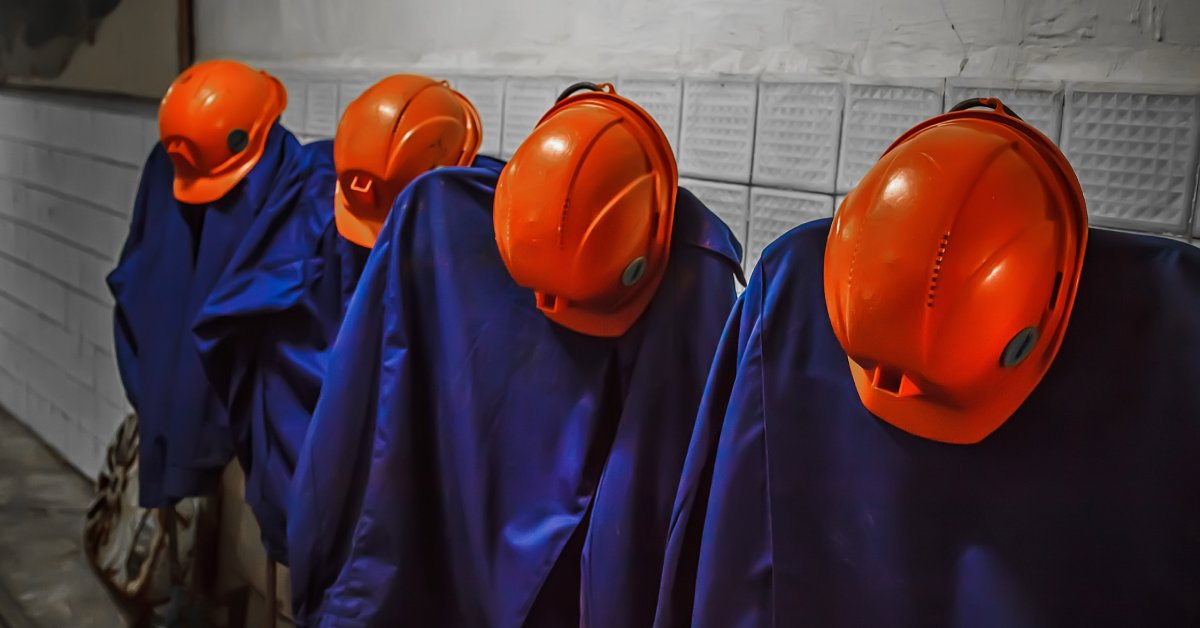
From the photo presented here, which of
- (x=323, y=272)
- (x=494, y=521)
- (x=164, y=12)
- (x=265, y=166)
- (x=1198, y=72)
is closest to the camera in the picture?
(x=1198, y=72)

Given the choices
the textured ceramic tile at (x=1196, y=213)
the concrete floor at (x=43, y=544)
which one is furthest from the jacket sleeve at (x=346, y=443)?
the concrete floor at (x=43, y=544)

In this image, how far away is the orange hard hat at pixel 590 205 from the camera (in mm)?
875

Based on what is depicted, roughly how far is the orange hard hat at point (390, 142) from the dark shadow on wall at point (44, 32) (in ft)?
6.15

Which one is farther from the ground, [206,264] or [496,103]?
[496,103]

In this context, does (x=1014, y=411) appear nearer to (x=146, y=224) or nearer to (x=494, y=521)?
(x=494, y=521)

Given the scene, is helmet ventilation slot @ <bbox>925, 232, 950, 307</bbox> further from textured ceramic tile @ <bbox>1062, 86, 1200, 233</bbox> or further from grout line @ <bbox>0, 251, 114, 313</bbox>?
grout line @ <bbox>0, 251, 114, 313</bbox>

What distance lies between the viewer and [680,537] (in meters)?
0.82

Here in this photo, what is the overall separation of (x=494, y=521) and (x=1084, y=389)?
64 cm

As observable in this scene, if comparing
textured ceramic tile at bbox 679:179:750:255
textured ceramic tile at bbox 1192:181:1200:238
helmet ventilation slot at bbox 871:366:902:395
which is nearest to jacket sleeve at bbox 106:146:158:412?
textured ceramic tile at bbox 679:179:750:255

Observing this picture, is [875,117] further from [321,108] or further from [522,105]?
[321,108]

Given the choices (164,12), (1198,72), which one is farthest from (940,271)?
(164,12)

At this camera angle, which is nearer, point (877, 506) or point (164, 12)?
point (877, 506)

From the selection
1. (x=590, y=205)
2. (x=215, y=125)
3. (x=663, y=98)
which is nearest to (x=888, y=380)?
(x=590, y=205)

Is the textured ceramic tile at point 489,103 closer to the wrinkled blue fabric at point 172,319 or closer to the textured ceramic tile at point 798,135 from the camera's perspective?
the wrinkled blue fabric at point 172,319
